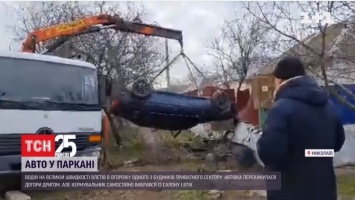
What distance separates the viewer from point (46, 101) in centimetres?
577

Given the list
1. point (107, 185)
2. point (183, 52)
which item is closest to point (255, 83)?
point (183, 52)

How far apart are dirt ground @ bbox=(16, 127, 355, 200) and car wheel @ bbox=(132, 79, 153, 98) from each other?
1359 mm

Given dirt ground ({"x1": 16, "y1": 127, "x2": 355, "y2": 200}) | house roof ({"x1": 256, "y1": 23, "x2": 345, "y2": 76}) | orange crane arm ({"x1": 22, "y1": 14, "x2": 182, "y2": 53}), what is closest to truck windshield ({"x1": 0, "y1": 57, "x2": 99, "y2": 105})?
dirt ground ({"x1": 16, "y1": 127, "x2": 355, "y2": 200})

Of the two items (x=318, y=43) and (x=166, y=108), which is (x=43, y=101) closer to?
(x=166, y=108)

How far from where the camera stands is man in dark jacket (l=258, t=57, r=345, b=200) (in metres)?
2.42

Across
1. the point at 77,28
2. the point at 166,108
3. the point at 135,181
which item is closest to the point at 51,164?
the point at 135,181

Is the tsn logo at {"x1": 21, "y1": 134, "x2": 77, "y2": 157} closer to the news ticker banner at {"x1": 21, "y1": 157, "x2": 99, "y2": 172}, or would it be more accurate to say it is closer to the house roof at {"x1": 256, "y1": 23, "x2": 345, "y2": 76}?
the news ticker banner at {"x1": 21, "y1": 157, "x2": 99, "y2": 172}

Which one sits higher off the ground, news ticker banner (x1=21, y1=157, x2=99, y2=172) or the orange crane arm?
the orange crane arm

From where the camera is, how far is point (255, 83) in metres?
9.36

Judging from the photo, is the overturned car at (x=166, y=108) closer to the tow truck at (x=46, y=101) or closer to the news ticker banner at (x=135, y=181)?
the tow truck at (x=46, y=101)

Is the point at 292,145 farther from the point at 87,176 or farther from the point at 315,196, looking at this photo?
the point at 87,176

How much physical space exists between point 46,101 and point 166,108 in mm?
2681

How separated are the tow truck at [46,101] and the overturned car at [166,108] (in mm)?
1076

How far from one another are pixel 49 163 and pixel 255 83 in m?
5.02
